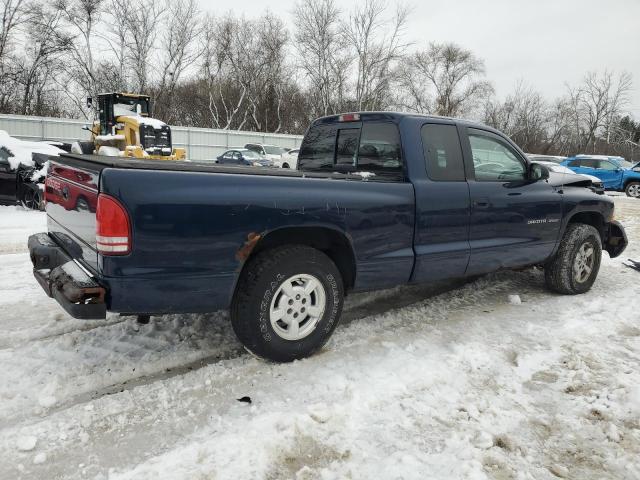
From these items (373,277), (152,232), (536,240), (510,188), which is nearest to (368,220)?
(373,277)

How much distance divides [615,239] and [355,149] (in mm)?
3752

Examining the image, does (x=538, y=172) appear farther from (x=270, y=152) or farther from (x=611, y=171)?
(x=270, y=152)

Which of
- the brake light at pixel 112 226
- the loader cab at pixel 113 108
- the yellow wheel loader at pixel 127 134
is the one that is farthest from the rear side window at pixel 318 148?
the loader cab at pixel 113 108

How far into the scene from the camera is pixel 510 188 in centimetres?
458

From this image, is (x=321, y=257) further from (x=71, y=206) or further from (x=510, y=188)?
(x=510, y=188)

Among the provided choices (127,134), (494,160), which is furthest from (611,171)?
(494,160)

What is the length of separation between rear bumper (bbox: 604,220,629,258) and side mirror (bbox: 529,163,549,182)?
1685 millimetres

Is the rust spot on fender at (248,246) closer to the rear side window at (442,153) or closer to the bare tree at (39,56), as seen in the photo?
the rear side window at (442,153)

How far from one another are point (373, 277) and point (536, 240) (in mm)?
2144

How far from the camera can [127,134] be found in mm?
15500

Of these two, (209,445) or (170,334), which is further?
(170,334)

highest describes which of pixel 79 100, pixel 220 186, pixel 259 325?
pixel 79 100

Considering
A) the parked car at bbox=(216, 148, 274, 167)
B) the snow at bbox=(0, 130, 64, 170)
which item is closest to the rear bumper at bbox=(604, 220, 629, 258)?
the snow at bbox=(0, 130, 64, 170)

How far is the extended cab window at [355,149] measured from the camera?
4.05 metres
